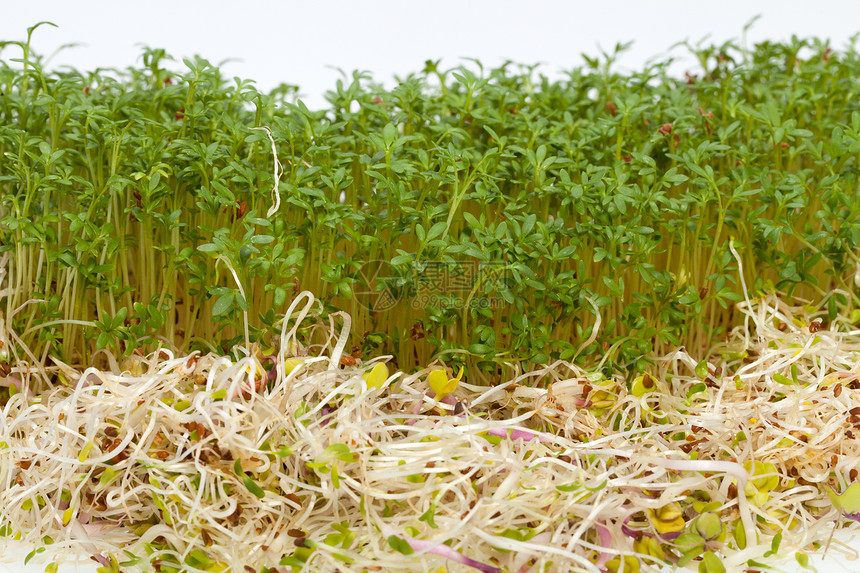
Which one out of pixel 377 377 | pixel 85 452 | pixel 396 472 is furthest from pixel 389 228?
pixel 85 452

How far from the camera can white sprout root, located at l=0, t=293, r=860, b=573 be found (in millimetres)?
1292

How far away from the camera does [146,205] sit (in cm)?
160

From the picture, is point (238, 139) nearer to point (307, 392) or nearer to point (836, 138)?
point (307, 392)

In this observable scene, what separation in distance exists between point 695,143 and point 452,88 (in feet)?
2.55

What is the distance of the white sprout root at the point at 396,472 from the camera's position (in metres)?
1.29

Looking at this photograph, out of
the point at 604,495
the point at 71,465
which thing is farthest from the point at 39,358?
the point at 604,495

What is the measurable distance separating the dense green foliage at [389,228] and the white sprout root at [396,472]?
0.15 metres

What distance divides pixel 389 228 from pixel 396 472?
570mm

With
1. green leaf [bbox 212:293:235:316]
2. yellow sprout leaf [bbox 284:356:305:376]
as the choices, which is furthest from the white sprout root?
green leaf [bbox 212:293:235:316]

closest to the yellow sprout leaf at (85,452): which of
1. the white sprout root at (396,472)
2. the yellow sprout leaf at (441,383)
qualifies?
the white sprout root at (396,472)

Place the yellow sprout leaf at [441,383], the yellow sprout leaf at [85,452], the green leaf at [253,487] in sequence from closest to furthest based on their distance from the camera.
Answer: the green leaf at [253,487] → the yellow sprout leaf at [85,452] → the yellow sprout leaf at [441,383]

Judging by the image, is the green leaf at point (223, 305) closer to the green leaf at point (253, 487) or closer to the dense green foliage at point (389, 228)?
the dense green foliage at point (389, 228)

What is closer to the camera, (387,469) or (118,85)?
(387,469)

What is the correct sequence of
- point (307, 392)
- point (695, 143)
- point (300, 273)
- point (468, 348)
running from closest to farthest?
point (307, 392) → point (468, 348) → point (300, 273) → point (695, 143)
